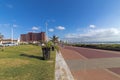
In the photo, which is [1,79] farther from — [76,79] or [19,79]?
[76,79]

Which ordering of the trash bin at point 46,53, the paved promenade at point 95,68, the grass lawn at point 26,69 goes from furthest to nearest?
the trash bin at point 46,53
the paved promenade at point 95,68
the grass lawn at point 26,69

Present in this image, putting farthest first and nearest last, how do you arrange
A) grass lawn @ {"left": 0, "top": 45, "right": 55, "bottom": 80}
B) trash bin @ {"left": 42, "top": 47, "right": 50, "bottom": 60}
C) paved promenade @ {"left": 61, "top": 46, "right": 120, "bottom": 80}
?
trash bin @ {"left": 42, "top": 47, "right": 50, "bottom": 60}
paved promenade @ {"left": 61, "top": 46, "right": 120, "bottom": 80}
grass lawn @ {"left": 0, "top": 45, "right": 55, "bottom": 80}

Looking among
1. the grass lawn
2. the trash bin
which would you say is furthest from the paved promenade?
the trash bin

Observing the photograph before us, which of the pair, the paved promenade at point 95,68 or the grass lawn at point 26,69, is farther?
the paved promenade at point 95,68

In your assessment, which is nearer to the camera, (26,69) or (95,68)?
(26,69)

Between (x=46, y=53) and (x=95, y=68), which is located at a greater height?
(x=46, y=53)

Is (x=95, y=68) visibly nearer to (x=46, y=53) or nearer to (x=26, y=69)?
(x=26, y=69)

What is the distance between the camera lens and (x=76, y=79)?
635 cm

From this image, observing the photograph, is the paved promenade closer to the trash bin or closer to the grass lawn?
the grass lawn

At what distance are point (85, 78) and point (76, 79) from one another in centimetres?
49

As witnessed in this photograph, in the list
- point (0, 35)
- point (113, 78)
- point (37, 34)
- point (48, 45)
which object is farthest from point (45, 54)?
point (37, 34)

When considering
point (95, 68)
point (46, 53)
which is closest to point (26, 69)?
point (95, 68)

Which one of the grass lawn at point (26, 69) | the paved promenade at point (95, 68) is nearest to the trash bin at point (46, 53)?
the grass lawn at point (26, 69)

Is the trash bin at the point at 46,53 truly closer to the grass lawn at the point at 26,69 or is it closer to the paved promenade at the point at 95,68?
the grass lawn at the point at 26,69
